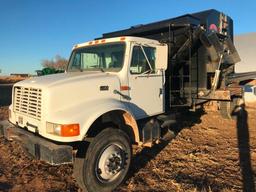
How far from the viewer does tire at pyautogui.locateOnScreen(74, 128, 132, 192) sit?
164 inches

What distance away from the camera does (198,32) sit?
7.07 metres

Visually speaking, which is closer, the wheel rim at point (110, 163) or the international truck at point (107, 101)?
the international truck at point (107, 101)

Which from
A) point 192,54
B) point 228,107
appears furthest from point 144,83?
point 228,107

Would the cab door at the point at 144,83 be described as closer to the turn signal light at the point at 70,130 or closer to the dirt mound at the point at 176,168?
the dirt mound at the point at 176,168

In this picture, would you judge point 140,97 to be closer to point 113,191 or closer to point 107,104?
point 107,104

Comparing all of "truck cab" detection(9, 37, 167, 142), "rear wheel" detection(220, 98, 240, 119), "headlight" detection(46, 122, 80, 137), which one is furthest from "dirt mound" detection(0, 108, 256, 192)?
"rear wheel" detection(220, 98, 240, 119)

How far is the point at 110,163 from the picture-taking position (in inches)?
177

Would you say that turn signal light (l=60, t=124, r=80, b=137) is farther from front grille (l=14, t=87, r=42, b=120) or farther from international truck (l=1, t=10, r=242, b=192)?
front grille (l=14, t=87, r=42, b=120)

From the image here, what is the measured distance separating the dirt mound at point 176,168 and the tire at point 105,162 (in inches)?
11.7

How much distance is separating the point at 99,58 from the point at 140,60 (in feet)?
2.60

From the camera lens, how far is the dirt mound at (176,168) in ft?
15.2

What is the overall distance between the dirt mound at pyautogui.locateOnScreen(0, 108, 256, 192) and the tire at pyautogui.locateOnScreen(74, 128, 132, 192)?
30 centimetres

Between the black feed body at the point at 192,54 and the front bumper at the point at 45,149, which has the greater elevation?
the black feed body at the point at 192,54

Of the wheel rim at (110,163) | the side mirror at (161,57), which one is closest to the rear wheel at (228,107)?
the side mirror at (161,57)
